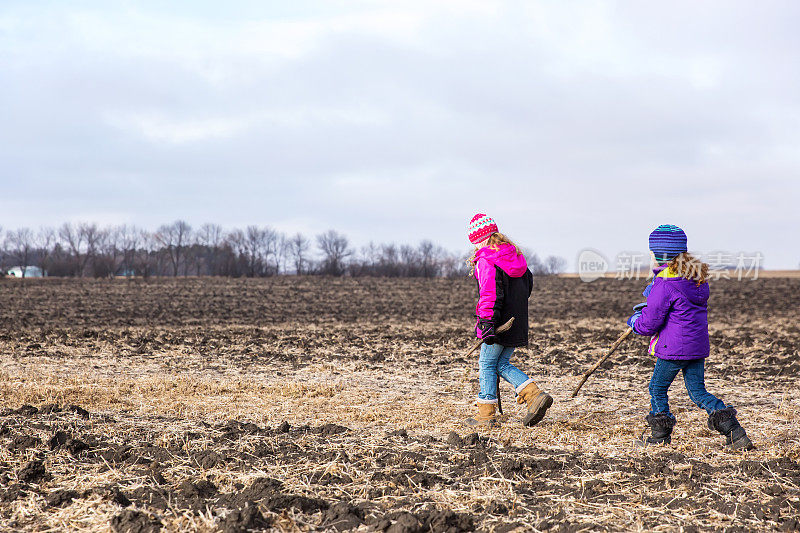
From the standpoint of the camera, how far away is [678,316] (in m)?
5.20

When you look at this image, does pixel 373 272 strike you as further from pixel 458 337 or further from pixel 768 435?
pixel 768 435

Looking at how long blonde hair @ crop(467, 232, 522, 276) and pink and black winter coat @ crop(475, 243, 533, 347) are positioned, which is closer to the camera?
pink and black winter coat @ crop(475, 243, 533, 347)

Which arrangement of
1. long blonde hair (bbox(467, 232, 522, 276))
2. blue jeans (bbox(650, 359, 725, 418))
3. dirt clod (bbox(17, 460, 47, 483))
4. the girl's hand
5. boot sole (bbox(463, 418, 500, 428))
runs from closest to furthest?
dirt clod (bbox(17, 460, 47, 483)) < blue jeans (bbox(650, 359, 725, 418)) < the girl's hand < long blonde hair (bbox(467, 232, 522, 276)) < boot sole (bbox(463, 418, 500, 428))

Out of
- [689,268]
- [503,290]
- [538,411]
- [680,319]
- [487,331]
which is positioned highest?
[689,268]

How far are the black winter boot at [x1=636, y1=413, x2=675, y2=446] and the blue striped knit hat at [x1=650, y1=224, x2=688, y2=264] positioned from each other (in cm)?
132

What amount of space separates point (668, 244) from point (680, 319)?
0.61 m

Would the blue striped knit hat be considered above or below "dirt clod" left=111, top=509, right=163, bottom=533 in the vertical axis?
above

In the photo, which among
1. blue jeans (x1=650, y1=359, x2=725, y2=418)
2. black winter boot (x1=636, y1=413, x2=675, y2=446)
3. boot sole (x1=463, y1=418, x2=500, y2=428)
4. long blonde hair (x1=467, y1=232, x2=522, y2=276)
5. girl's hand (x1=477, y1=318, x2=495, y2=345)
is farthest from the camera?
boot sole (x1=463, y1=418, x2=500, y2=428)

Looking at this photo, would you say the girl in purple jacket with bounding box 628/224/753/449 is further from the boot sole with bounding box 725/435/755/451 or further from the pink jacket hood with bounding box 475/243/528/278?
the pink jacket hood with bounding box 475/243/528/278

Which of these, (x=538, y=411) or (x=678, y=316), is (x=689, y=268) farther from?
(x=538, y=411)

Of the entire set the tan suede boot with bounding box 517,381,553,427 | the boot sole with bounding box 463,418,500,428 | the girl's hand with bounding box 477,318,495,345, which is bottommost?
the boot sole with bounding box 463,418,500,428

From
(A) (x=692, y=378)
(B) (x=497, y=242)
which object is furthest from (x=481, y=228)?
(A) (x=692, y=378)

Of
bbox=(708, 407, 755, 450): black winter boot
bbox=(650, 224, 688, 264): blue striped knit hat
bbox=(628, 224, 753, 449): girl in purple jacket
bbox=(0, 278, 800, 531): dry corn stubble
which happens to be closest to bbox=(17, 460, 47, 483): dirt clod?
bbox=(0, 278, 800, 531): dry corn stubble

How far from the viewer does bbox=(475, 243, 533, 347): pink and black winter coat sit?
5.91m
